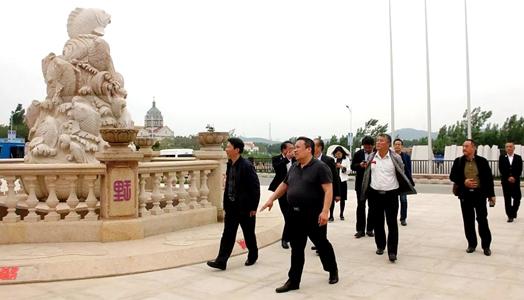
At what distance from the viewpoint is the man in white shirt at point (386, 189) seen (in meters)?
6.02

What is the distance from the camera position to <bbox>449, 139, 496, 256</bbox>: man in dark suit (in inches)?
247

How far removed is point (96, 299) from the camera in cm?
439

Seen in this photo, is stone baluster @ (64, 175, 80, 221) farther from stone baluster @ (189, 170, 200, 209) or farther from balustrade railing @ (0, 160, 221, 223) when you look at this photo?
stone baluster @ (189, 170, 200, 209)

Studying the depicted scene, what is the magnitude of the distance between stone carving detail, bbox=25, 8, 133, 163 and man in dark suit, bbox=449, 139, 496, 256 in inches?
237

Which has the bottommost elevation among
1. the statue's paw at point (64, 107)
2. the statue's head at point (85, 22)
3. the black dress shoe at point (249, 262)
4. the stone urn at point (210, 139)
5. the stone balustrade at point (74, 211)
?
the black dress shoe at point (249, 262)

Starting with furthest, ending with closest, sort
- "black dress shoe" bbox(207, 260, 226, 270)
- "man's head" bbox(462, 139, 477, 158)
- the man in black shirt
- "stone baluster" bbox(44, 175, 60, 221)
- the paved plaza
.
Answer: "man's head" bbox(462, 139, 477, 158) → "stone baluster" bbox(44, 175, 60, 221) → "black dress shoe" bbox(207, 260, 226, 270) → the man in black shirt → the paved plaza

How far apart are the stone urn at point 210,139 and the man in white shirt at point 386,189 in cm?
293

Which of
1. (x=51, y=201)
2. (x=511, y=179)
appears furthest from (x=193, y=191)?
(x=511, y=179)

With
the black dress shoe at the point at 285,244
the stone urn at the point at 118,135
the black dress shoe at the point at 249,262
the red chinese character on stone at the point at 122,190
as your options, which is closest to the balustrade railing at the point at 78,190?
the red chinese character on stone at the point at 122,190

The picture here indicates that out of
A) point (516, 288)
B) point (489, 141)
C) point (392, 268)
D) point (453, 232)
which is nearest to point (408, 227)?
point (453, 232)

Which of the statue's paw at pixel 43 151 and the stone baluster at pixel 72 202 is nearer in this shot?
the stone baluster at pixel 72 202

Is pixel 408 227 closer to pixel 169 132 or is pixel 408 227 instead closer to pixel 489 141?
pixel 489 141

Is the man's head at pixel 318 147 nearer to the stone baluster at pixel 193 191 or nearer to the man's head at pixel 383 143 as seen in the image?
the man's head at pixel 383 143

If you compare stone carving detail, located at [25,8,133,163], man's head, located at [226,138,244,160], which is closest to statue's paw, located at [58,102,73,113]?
stone carving detail, located at [25,8,133,163]
